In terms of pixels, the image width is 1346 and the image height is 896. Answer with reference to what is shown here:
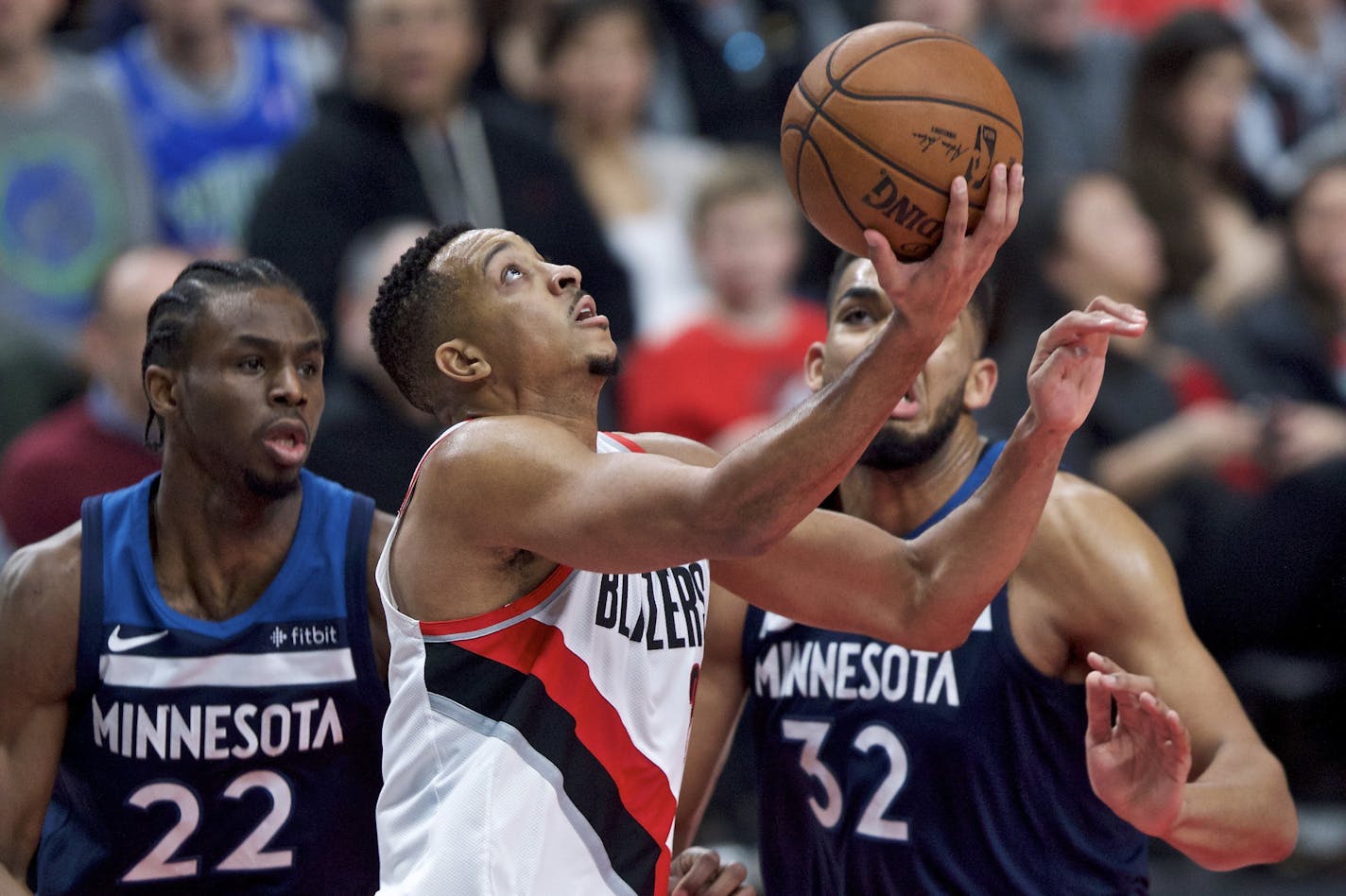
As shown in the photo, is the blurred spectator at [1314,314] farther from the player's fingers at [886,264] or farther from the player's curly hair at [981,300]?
the player's fingers at [886,264]

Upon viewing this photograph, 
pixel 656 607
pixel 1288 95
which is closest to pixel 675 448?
pixel 656 607

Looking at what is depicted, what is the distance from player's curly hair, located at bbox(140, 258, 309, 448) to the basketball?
4.35ft

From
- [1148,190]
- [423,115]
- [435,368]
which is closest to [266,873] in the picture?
[435,368]

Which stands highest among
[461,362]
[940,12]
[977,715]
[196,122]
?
[940,12]

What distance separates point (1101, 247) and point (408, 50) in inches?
112

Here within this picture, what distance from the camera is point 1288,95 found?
9664 millimetres

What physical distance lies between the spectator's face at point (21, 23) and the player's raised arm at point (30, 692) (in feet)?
12.0

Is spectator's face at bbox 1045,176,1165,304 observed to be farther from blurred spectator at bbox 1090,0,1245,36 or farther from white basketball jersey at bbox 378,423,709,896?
white basketball jersey at bbox 378,423,709,896

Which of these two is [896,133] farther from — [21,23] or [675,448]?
[21,23]

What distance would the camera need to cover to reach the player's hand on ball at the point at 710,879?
12.7 feet

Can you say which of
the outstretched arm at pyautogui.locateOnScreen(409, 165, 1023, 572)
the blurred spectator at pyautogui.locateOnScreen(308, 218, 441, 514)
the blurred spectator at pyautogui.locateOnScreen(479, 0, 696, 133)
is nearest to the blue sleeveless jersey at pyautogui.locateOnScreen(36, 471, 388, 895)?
the outstretched arm at pyautogui.locateOnScreen(409, 165, 1023, 572)

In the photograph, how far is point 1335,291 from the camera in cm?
768

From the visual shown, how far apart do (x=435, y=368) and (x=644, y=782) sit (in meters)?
0.87

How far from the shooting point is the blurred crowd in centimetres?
663
